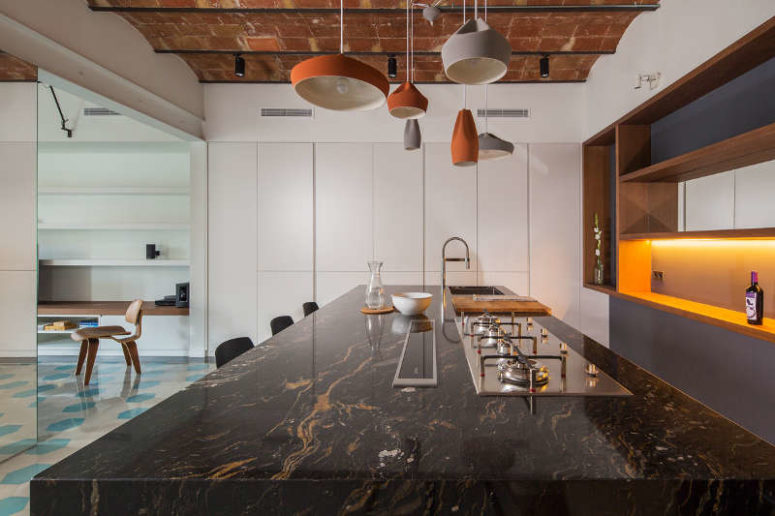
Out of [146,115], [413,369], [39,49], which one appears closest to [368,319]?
[413,369]

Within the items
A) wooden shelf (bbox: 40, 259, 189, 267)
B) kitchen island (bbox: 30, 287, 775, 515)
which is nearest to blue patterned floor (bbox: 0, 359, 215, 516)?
wooden shelf (bbox: 40, 259, 189, 267)

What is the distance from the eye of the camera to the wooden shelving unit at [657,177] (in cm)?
212

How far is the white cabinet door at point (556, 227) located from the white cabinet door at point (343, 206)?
1984 millimetres

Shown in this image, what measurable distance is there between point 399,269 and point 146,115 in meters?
3.10

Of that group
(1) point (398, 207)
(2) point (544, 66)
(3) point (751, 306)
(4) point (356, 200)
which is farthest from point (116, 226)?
(3) point (751, 306)

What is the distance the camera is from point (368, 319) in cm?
203

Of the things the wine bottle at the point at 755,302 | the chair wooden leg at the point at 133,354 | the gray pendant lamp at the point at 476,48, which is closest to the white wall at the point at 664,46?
the wine bottle at the point at 755,302

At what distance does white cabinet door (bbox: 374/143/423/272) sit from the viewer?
4.58m

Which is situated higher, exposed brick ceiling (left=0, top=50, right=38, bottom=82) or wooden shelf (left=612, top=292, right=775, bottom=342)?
exposed brick ceiling (left=0, top=50, right=38, bottom=82)

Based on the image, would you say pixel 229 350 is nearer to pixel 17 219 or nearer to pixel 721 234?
pixel 17 219

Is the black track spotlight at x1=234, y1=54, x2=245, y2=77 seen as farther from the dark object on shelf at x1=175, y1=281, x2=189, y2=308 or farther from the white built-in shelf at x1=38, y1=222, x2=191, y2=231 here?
the dark object on shelf at x1=175, y1=281, x2=189, y2=308

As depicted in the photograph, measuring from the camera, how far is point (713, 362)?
8.50 feet

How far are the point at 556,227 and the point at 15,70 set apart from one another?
16.4 ft

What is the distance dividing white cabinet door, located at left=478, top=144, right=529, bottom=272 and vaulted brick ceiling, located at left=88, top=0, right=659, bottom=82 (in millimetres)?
1087
